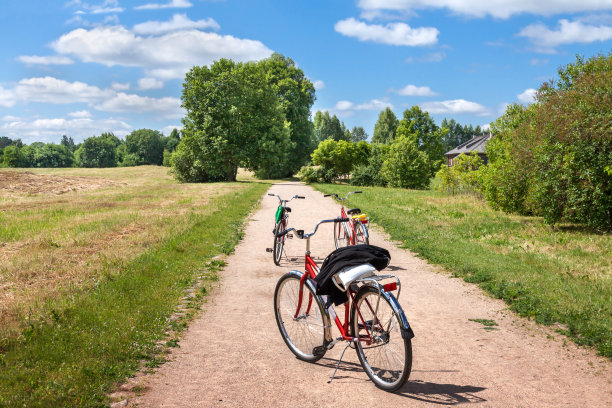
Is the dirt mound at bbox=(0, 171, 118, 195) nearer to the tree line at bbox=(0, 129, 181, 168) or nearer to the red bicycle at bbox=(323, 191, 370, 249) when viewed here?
the red bicycle at bbox=(323, 191, 370, 249)

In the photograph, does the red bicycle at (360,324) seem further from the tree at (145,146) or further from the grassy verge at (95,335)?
the tree at (145,146)

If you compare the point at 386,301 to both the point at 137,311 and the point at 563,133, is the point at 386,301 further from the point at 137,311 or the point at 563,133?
the point at 563,133

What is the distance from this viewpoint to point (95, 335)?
560 centimetres

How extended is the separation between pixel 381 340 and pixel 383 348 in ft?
0.30

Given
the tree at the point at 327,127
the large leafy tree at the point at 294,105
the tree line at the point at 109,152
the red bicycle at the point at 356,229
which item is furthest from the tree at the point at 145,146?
the red bicycle at the point at 356,229

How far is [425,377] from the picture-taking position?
450 cm

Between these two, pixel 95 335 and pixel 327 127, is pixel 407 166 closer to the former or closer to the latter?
pixel 95 335

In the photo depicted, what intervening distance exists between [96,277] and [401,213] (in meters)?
12.4

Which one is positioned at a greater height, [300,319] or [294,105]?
[294,105]

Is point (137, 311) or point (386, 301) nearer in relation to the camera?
point (386, 301)

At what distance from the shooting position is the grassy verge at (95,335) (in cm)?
426

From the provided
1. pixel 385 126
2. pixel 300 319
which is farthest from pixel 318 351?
pixel 385 126

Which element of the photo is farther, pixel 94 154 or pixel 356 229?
pixel 94 154

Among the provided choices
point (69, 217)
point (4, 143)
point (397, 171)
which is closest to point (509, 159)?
point (69, 217)
